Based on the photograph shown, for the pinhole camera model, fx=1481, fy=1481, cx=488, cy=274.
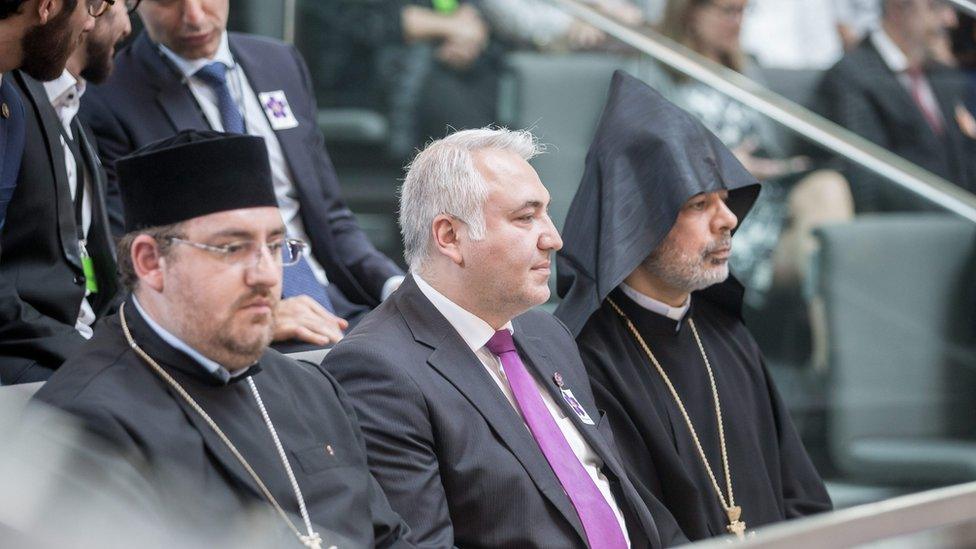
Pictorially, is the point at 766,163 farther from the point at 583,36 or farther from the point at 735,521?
the point at 735,521

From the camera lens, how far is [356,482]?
235cm

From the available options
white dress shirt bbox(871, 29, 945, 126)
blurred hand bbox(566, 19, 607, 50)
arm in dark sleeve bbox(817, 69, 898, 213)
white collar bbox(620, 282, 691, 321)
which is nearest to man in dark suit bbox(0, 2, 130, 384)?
white collar bbox(620, 282, 691, 321)

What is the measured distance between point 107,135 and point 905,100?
2.97m

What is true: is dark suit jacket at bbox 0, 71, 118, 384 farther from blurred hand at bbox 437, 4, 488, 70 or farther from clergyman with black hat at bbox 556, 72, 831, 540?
blurred hand at bbox 437, 4, 488, 70

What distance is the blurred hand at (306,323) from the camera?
314 centimetres

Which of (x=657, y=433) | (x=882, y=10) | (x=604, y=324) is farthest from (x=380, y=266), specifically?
(x=882, y=10)

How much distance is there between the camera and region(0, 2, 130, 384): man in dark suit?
8.66ft

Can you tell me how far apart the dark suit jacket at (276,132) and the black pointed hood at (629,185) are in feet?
1.77

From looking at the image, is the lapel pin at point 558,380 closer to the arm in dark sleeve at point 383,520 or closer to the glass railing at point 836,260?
the arm in dark sleeve at point 383,520

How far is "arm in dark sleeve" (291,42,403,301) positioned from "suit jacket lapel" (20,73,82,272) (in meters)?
0.82

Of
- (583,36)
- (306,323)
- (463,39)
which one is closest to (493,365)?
(306,323)

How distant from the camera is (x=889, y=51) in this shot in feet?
17.4

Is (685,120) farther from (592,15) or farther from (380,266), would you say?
A: (592,15)

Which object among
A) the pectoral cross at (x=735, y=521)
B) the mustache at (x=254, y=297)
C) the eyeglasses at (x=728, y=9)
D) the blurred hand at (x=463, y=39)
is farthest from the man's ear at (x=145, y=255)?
the eyeglasses at (x=728, y=9)
